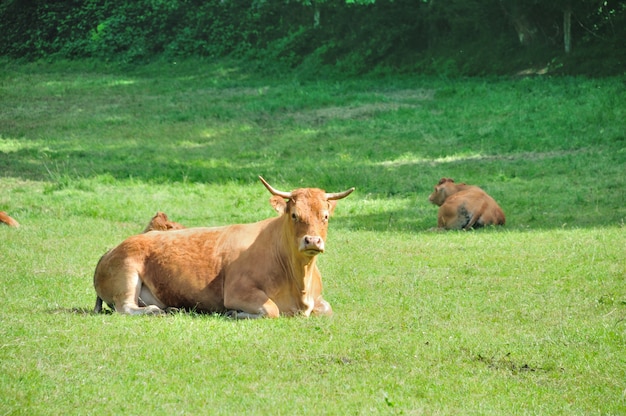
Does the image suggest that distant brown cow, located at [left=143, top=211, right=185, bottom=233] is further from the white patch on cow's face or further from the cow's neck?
the white patch on cow's face

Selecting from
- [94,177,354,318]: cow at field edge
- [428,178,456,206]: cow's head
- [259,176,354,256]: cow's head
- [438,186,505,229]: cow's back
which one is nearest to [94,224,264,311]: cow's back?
[94,177,354,318]: cow at field edge

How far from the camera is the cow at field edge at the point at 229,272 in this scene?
33.9 ft

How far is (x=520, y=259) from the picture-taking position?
13.5m

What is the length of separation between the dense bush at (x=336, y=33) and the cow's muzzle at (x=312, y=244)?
2108 centimetres

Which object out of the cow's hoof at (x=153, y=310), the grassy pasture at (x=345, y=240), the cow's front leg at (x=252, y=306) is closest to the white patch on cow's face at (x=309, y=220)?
the cow's front leg at (x=252, y=306)

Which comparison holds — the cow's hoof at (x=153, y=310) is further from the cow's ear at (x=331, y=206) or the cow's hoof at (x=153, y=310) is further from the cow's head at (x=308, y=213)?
the cow's ear at (x=331, y=206)

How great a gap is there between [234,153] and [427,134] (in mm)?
4457

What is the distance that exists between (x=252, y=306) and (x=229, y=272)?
0.50 meters

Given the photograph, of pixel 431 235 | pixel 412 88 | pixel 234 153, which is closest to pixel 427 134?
pixel 234 153

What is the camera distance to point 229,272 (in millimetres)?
10594

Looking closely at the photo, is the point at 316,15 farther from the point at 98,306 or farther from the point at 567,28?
the point at 98,306

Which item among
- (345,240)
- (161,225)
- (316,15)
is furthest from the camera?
(316,15)

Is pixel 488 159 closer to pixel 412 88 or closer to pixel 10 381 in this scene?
pixel 412 88

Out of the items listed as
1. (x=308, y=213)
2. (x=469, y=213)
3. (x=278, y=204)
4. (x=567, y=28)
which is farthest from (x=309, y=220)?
(x=567, y=28)
